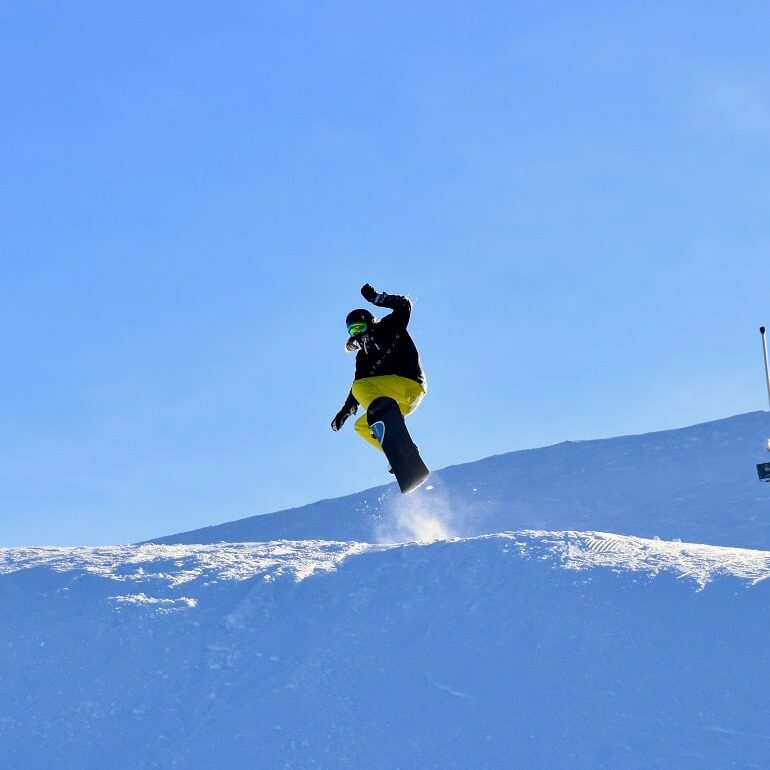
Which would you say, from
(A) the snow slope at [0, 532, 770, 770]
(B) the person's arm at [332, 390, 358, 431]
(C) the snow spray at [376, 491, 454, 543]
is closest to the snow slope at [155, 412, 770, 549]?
(C) the snow spray at [376, 491, 454, 543]

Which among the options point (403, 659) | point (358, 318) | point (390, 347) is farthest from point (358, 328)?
point (403, 659)

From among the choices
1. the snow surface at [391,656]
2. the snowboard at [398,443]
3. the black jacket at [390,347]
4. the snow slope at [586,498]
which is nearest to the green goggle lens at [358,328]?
the black jacket at [390,347]

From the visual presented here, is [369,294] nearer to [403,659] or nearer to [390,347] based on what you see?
[390,347]

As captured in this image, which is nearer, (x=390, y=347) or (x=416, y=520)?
(x=390, y=347)

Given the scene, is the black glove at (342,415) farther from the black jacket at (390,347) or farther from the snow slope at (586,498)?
the snow slope at (586,498)

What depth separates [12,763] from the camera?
12320 mm

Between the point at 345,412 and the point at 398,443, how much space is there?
2.47 ft

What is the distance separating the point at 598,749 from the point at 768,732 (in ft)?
5.23

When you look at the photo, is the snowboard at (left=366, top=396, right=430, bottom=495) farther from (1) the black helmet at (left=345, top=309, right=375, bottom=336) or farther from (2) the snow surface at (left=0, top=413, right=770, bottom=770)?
(2) the snow surface at (left=0, top=413, right=770, bottom=770)

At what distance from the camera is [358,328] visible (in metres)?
10.9

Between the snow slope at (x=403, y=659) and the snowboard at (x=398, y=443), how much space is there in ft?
8.70

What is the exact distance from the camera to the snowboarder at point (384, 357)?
10.9m

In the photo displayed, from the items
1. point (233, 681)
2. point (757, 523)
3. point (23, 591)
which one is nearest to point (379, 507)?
point (757, 523)

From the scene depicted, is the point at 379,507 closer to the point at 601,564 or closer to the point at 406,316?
the point at 601,564
